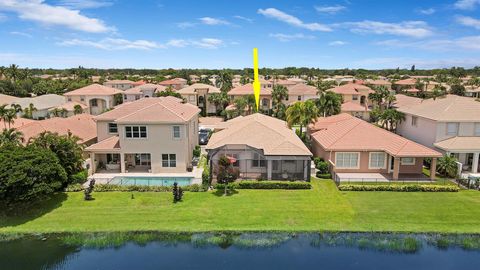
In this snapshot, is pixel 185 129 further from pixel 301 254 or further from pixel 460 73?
pixel 460 73

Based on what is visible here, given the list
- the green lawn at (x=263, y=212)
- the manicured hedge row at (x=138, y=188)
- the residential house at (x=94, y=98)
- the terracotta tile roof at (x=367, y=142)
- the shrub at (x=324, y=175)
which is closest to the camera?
the green lawn at (x=263, y=212)

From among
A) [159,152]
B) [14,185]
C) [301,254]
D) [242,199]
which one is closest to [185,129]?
[159,152]

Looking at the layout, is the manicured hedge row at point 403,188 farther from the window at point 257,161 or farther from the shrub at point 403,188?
the window at point 257,161

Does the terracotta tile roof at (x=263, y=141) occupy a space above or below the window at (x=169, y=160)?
above

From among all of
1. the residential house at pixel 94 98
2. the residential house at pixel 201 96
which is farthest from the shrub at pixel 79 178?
the residential house at pixel 94 98

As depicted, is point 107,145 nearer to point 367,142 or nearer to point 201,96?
point 367,142

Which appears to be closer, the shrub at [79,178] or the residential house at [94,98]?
the shrub at [79,178]
